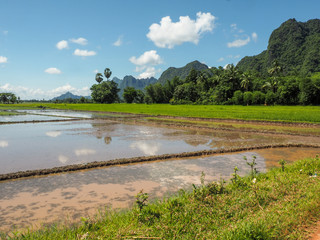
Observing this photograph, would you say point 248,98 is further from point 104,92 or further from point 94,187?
point 104,92

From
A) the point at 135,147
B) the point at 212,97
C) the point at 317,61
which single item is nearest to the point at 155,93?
the point at 212,97

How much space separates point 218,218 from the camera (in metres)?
3.55

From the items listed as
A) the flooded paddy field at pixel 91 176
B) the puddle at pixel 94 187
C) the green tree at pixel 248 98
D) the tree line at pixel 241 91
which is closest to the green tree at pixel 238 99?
the tree line at pixel 241 91

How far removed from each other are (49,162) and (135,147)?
13.3 feet

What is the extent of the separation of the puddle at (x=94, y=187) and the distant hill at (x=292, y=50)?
3391 inches

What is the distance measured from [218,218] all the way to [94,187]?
3.44 metres

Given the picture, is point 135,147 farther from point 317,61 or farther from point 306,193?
point 317,61

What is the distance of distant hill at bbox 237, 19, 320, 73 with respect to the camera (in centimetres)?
8062

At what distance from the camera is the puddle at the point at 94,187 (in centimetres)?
430

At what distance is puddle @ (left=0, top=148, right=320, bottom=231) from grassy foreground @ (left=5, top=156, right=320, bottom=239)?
679 mm

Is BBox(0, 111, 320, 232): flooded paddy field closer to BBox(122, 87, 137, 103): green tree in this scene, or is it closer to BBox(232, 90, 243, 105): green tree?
BBox(232, 90, 243, 105): green tree

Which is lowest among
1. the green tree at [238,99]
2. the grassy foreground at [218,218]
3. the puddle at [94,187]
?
the puddle at [94,187]

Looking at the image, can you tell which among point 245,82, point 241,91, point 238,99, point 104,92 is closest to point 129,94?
point 104,92

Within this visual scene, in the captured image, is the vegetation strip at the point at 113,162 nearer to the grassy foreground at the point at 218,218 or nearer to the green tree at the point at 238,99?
the grassy foreground at the point at 218,218
